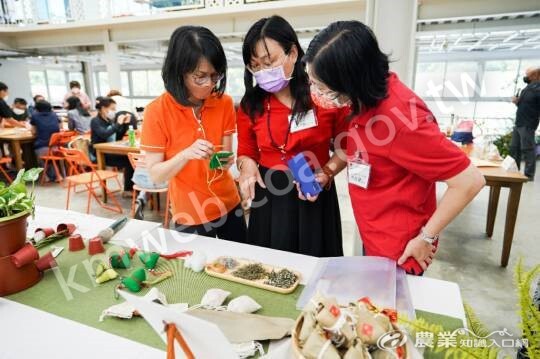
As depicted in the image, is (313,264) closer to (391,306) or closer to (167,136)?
(391,306)

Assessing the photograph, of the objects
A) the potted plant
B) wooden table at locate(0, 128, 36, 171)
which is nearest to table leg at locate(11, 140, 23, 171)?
wooden table at locate(0, 128, 36, 171)

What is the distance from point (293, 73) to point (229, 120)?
1.15 feet

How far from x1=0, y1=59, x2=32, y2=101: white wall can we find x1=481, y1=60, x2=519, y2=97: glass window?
16281mm

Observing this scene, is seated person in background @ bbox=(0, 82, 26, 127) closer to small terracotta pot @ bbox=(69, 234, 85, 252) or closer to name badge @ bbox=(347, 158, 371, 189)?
small terracotta pot @ bbox=(69, 234, 85, 252)

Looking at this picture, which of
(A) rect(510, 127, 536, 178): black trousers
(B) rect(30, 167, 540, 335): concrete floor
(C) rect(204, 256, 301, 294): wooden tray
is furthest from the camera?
(A) rect(510, 127, 536, 178): black trousers

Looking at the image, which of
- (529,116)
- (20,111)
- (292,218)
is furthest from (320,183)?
(20,111)

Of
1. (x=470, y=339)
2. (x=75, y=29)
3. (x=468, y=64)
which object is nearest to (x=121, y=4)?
(x=75, y=29)

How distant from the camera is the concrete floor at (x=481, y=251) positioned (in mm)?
2309

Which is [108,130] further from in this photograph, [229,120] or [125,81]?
[125,81]

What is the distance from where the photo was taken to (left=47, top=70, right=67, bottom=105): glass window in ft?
50.2

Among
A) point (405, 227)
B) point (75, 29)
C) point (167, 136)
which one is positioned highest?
point (75, 29)

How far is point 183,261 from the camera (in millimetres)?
1190

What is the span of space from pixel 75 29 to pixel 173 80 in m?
8.20

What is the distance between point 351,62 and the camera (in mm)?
896
